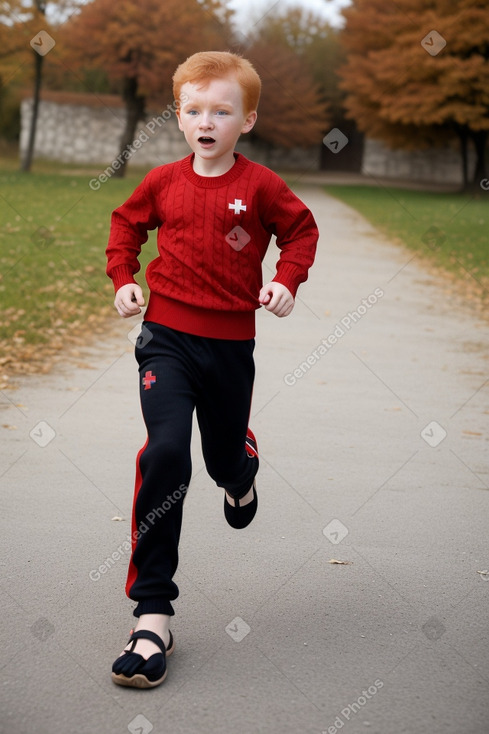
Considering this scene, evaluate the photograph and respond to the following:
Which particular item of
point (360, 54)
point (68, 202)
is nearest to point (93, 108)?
point (360, 54)

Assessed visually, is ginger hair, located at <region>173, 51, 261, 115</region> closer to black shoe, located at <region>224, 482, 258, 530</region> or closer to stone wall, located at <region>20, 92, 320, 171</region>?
black shoe, located at <region>224, 482, 258, 530</region>

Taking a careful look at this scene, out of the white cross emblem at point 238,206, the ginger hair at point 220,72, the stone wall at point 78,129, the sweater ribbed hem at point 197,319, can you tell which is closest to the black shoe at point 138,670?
the sweater ribbed hem at point 197,319

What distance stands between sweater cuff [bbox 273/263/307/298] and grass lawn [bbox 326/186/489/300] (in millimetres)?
10191

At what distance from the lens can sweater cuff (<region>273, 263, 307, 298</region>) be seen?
3.30 m

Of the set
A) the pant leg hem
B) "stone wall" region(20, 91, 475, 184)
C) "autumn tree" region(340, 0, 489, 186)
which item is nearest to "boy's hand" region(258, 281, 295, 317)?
the pant leg hem

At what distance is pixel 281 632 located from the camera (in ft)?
11.2

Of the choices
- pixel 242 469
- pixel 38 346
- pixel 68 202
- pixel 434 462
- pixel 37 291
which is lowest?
pixel 68 202

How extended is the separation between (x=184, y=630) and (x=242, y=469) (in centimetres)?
60

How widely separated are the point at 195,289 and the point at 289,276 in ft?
1.10

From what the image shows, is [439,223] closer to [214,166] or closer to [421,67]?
[421,67]

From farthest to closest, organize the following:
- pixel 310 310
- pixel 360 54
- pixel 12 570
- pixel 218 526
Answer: pixel 360 54
pixel 310 310
pixel 218 526
pixel 12 570

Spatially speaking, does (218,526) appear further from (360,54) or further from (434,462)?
(360,54)

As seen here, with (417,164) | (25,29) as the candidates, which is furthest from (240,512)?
(417,164)

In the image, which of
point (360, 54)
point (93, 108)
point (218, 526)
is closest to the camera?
Answer: point (218, 526)
